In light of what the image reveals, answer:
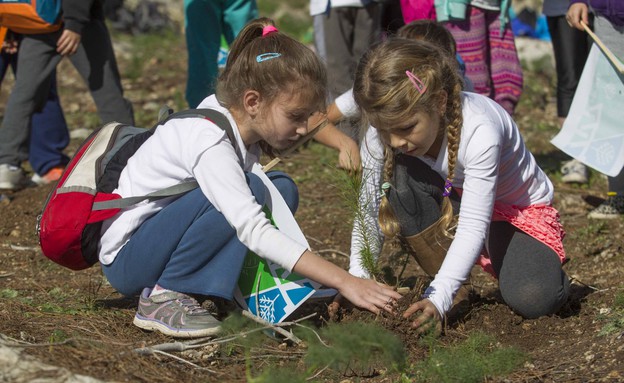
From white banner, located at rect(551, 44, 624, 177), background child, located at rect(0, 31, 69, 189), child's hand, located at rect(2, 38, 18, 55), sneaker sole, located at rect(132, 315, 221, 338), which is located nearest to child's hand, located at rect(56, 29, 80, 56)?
child's hand, located at rect(2, 38, 18, 55)

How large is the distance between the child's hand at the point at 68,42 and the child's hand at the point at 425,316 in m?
3.06

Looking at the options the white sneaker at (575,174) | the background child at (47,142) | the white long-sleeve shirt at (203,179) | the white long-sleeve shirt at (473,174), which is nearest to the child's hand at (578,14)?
the white sneaker at (575,174)

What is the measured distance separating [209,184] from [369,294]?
2.16 feet

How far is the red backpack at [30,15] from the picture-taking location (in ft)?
16.6

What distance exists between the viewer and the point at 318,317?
340 cm

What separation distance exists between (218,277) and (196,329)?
202 millimetres

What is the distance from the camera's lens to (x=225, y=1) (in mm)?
5707

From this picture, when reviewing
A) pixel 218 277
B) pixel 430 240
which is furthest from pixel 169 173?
pixel 430 240

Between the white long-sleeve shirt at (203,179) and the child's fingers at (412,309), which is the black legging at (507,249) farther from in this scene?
the white long-sleeve shirt at (203,179)

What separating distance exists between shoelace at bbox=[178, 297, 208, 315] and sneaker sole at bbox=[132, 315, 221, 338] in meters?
0.09

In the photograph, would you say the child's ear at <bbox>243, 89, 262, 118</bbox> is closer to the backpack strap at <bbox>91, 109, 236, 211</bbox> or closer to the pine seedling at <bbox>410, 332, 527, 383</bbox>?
the backpack strap at <bbox>91, 109, 236, 211</bbox>

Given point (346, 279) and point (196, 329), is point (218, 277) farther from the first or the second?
point (346, 279)

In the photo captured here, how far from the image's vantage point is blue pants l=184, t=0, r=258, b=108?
18.6 feet

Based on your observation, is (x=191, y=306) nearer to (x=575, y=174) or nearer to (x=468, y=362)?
(x=468, y=362)
